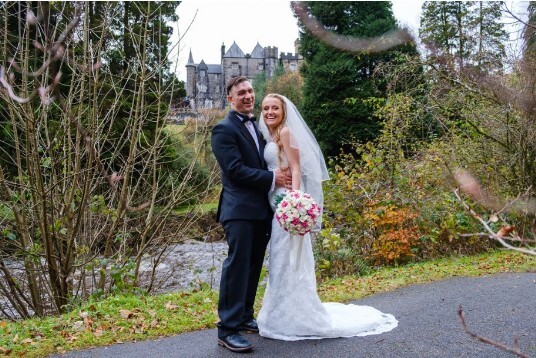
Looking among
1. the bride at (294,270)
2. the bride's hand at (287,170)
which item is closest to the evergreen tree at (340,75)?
the bride at (294,270)

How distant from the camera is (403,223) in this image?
8.73 m

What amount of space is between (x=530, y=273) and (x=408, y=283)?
1.72 metres

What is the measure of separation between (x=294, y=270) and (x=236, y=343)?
30.6 inches

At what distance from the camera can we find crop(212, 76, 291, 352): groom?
4081 millimetres

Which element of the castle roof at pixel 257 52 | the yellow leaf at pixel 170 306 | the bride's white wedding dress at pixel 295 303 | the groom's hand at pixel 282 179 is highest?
the castle roof at pixel 257 52

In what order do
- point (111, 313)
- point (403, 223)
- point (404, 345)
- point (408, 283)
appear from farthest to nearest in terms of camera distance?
1. point (403, 223)
2. point (408, 283)
3. point (111, 313)
4. point (404, 345)

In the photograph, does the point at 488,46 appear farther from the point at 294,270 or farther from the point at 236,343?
the point at 236,343

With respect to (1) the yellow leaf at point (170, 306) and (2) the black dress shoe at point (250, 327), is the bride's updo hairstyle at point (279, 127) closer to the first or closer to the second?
(2) the black dress shoe at point (250, 327)

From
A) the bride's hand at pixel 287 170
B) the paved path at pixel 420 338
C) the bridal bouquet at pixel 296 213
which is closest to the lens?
the paved path at pixel 420 338

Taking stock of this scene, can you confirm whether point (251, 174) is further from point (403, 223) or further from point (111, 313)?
point (403, 223)

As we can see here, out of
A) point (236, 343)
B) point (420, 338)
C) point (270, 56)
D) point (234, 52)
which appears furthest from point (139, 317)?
point (234, 52)

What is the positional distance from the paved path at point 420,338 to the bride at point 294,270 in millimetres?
113

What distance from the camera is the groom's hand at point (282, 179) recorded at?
4.27 metres

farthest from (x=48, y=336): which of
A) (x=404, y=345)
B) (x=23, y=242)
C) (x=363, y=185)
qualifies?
(x=363, y=185)
